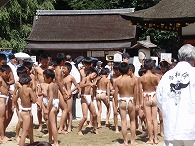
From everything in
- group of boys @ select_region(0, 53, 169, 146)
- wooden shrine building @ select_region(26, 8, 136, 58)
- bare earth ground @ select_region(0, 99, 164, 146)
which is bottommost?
bare earth ground @ select_region(0, 99, 164, 146)

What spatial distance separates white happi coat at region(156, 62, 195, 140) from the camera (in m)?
4.69

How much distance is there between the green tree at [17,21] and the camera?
991 inches

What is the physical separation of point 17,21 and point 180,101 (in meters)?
23.0

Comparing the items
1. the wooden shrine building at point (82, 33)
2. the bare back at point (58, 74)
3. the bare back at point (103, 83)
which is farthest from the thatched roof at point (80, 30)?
the bare back at point (58, 74)

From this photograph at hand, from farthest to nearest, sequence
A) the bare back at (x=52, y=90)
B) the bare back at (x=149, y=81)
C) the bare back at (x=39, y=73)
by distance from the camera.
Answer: the bare back at (x=39, y=73)
the bare back at (x=149, y=81)
the bare back at (x=52, y=90)

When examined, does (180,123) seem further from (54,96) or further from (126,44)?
(126,44)

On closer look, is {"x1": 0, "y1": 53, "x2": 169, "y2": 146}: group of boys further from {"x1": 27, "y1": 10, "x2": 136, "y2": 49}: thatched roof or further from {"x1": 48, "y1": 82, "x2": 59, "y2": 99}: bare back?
{"x1": 27, "y1": 10, "x2": 136, "y2": 49}: thatched roof

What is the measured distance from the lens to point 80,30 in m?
26.0

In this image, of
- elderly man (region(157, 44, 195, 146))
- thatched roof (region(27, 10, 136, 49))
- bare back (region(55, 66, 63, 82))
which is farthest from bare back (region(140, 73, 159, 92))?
thatched roof (region(27, 10, 136, 49))

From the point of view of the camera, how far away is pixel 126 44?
23.9m

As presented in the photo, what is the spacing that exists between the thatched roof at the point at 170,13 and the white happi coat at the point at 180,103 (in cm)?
689

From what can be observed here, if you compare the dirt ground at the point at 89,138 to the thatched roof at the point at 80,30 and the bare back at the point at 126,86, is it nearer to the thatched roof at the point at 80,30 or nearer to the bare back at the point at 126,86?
the bare back at the point at 126,86

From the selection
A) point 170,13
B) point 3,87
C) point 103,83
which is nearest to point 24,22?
point 170,13

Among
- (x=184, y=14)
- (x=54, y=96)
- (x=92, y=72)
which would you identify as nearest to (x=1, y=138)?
(x=54, y=96)
